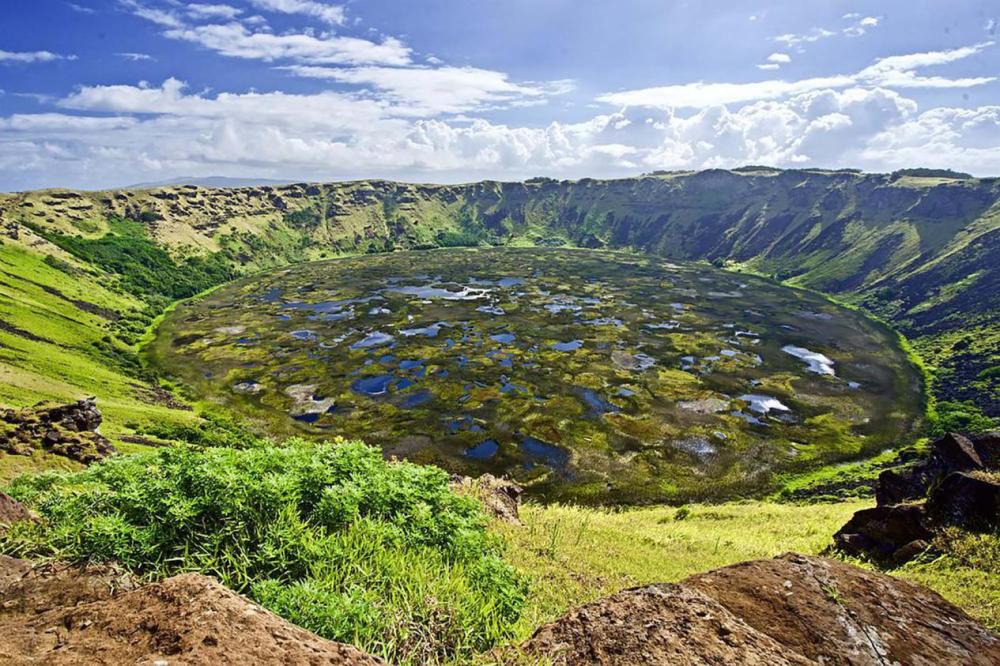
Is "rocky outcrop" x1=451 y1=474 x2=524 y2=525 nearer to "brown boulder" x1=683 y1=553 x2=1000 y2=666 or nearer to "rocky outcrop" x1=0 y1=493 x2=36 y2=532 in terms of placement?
"brown boulder" x1=683 y1=553 x2=1000 y2=666

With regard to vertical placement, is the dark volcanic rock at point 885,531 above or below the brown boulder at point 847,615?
below

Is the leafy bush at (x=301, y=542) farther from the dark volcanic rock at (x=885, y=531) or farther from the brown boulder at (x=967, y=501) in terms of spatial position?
the dark volcanic rock at (x=885, y=531)

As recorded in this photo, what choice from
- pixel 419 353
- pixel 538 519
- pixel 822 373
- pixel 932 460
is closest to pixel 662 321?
pixel 822 373

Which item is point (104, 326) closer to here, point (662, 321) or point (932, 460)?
point (662, 321)

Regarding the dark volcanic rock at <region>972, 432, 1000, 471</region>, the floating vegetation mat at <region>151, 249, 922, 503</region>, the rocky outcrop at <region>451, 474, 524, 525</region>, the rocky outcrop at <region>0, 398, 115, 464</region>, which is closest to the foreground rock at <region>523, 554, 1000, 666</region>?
the rocky outcrop at <region>451, 474, 524, 525</region>

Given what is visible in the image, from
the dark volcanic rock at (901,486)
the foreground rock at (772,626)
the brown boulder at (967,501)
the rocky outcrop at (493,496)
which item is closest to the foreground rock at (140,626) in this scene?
the foreground rock at (772,626)

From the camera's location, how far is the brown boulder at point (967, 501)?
22859mm

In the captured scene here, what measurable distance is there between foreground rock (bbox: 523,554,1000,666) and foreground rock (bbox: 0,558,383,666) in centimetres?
454

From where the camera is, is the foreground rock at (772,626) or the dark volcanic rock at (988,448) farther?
the dark volcanic rock at (988,448)

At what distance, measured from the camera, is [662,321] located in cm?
16925

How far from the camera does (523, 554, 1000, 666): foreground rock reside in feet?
31.6

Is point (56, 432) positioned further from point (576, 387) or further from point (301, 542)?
point (576, 387)

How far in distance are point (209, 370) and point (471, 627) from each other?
133m

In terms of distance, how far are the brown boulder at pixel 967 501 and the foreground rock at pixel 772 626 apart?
1552cm
